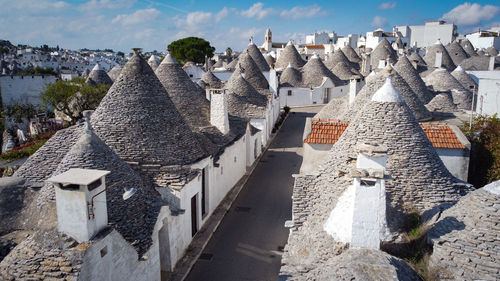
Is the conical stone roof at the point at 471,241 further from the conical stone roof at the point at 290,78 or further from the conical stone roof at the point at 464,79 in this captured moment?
the conical stone roof at the point at 290,78

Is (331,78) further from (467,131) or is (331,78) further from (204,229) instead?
(204,229)

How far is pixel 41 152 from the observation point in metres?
10.9

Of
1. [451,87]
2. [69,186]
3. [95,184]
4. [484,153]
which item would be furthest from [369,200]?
[451,87]

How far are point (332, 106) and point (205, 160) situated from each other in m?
8.40

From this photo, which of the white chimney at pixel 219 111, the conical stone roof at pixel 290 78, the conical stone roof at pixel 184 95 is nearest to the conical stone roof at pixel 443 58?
the conical stone roof at pixel 290 78

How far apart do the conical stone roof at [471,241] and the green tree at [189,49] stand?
60.5 meters

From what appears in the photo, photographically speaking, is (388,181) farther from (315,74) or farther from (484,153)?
(315,74)

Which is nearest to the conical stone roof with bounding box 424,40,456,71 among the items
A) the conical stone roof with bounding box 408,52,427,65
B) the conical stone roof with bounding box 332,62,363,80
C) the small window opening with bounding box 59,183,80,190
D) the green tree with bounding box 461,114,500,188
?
the conical stone roof with bounding box 408,52,427,65

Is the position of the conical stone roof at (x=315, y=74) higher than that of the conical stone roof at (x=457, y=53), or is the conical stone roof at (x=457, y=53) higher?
the conical stone roof at (x=457, y=53)

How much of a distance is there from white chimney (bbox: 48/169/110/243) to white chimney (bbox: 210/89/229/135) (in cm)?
1054

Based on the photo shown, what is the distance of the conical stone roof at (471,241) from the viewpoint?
6277 mm

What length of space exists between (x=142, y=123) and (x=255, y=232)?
18.7 ft

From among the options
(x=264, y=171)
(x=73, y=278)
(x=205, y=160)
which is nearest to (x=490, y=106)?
(x=264, y=171)

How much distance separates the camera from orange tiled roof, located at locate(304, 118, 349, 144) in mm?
13133
